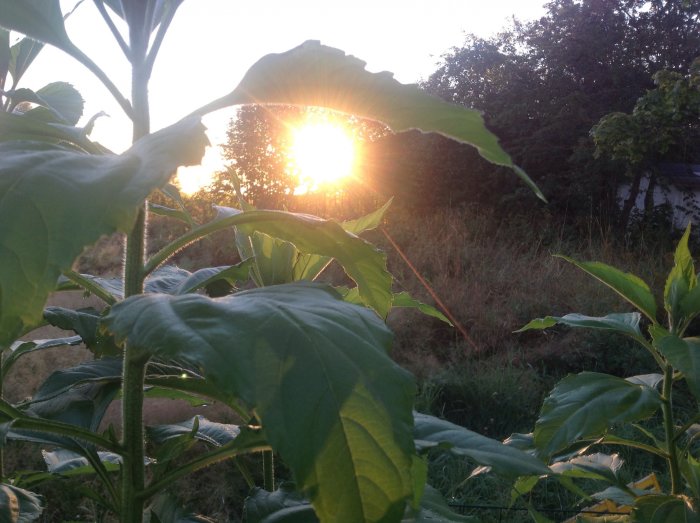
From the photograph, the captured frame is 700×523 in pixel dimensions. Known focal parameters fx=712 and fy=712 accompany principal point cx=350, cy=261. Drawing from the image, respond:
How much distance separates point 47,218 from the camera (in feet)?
1.62

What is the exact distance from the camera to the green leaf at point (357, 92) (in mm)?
687

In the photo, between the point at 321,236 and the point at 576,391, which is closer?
the point at 321,236

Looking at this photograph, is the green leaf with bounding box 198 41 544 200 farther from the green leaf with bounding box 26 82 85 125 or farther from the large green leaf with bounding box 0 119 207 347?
the green leaf with bounding box 26 82 85 125

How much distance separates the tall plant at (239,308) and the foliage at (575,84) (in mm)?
12663

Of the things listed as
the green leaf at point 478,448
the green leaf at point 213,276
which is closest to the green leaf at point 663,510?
the green leaf at point 478,448

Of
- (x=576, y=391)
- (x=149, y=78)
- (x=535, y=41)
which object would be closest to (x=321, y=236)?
(x=149, y=78)

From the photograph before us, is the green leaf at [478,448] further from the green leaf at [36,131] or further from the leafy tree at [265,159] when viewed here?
the leafy tree at [265,159]

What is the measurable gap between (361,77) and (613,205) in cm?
1399

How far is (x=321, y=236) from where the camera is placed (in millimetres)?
795

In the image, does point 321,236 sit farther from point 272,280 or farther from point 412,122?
point 272,280

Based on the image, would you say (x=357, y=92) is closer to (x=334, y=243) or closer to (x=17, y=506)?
(x=334, y=243)

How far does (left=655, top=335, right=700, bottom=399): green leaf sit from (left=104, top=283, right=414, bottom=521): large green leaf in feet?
2.71

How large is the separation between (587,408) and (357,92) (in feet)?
2.70

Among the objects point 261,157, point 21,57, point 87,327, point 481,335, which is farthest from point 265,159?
point 87,327
